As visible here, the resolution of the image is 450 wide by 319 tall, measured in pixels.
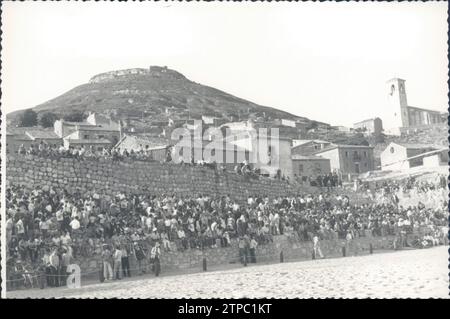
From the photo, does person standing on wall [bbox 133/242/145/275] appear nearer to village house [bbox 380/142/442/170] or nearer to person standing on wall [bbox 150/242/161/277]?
person standing on wall [bbox 150/242/161/277]

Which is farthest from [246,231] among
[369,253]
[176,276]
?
[369,253]

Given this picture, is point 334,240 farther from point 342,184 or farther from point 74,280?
point 74,280

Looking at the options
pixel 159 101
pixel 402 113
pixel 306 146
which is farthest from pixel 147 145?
pixel 402 113

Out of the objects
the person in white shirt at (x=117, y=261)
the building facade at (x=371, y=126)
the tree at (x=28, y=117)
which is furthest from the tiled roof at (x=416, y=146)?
the tree at (x=28, y=117)

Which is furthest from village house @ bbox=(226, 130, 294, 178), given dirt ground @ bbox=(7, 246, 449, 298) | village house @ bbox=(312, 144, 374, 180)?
dirt ground @ bbox=(7, 246, 449, 298)

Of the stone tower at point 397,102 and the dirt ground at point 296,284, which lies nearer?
the dirt ground at point 296,284

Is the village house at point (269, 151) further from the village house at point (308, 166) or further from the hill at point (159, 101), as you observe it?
the hill at point (159, 101)

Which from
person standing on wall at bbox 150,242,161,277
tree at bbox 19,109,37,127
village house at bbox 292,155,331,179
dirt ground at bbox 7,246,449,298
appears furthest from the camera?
village house at bbox 292,155,331,179

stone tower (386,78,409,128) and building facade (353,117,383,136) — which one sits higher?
stone tower (386,78,409,128)
